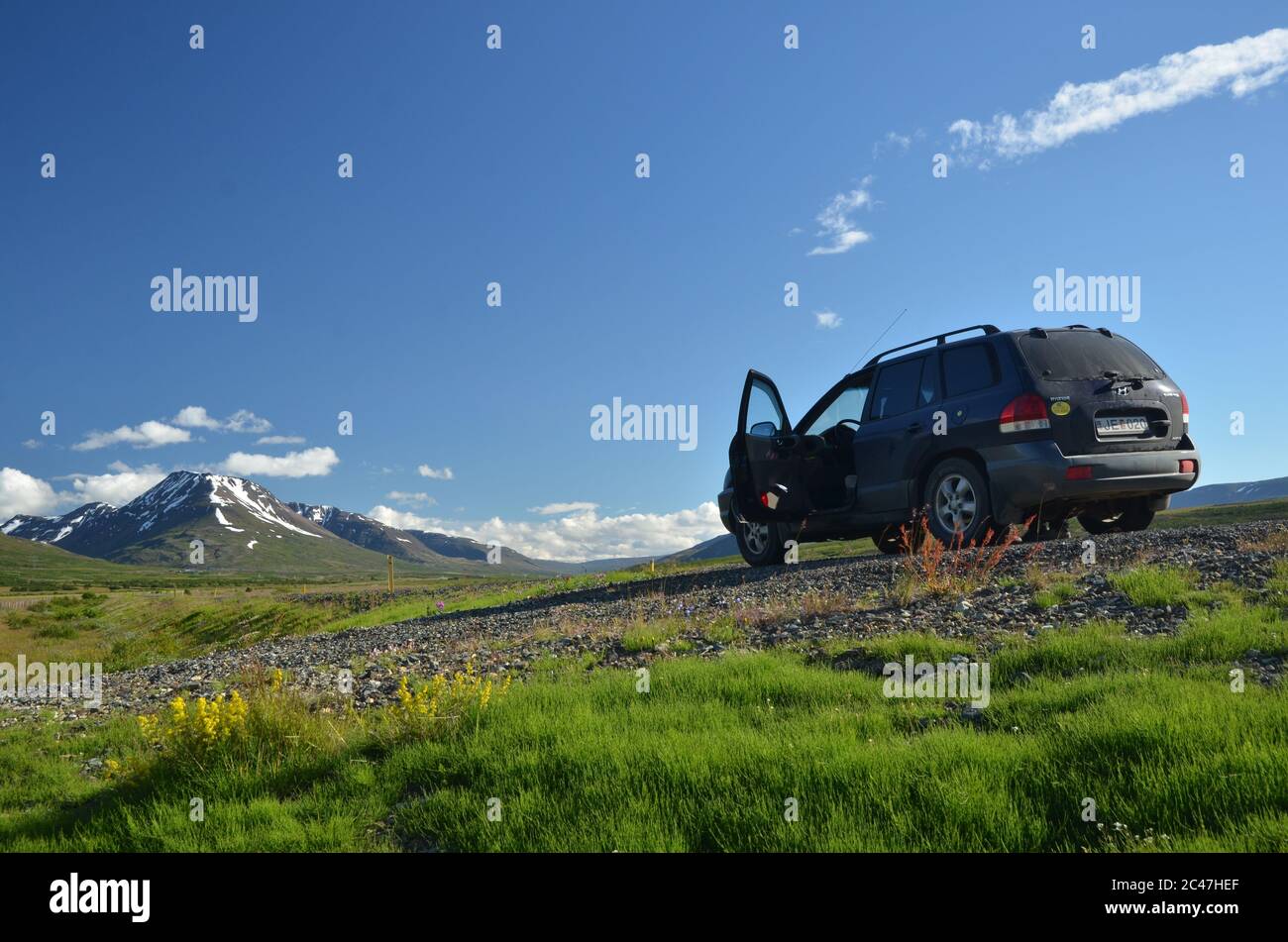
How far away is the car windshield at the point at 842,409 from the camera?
12016 mm

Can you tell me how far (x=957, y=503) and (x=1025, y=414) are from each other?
1.46 meters

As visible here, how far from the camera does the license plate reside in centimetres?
917

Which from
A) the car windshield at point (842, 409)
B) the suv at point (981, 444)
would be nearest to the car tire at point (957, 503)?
the suv at point (981, 444)

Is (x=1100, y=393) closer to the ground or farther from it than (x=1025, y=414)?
farther from it

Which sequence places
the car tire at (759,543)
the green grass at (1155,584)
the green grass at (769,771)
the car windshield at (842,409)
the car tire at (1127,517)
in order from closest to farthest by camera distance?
the green grass at (769,771) → the green grass at (1155,584) → the car tire at (1127,517) → the car windshield at (842,409) → the car tire at (759,543)

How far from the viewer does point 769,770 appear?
150 inches

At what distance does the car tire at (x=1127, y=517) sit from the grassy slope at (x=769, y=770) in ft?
17.8

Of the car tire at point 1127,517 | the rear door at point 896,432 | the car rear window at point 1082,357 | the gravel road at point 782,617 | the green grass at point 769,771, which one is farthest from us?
the car tire at point 1127,517

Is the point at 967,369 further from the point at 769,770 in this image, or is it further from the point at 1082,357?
the point at 769,770

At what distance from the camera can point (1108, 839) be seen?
301cm

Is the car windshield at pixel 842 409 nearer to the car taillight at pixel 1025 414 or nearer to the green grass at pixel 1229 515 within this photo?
the car taillight at pixel 1025 414

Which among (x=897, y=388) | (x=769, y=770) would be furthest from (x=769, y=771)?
(x=897, y=388)

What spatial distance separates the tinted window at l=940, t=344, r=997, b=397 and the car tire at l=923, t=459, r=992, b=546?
0.95 metres

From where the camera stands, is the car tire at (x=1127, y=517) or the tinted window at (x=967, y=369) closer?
the tinted window at (x=967, y=369)
